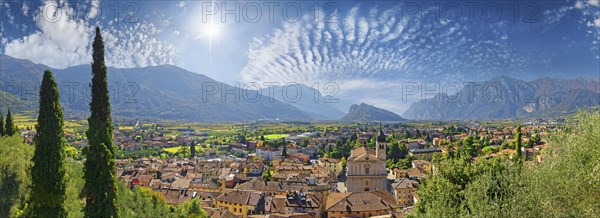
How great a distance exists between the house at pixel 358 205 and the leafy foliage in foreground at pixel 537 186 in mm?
25961

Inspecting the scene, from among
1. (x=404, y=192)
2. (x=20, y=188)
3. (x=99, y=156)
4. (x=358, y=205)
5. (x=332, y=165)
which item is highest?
(x=99, y=156)

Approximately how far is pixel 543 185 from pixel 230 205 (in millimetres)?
39426

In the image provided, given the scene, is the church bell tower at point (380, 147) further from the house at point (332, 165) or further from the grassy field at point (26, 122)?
the grassy field at point (26, 122)

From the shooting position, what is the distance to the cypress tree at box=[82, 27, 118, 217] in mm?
14156

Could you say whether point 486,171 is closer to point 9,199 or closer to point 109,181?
point 109,181

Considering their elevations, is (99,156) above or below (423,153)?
above

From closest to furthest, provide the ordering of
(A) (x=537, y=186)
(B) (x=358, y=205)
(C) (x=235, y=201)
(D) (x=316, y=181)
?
(A) (x=537, y=186) → (B) (x=358, y=205) → (C) (x=235, y=201) → (D) (x=316, y=181)

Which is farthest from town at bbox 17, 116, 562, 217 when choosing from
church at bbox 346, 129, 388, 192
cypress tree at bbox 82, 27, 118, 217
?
cypress tree at bbox 82, 27, 118, 217

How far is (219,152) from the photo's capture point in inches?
4614

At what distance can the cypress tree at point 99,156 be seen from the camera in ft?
46.4

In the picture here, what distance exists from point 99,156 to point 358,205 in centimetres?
3342

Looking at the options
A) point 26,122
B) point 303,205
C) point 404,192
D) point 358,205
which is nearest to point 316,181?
point 404,192

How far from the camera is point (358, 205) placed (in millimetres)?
44094

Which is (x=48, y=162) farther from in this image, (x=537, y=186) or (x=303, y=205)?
(x=303, y=205)
